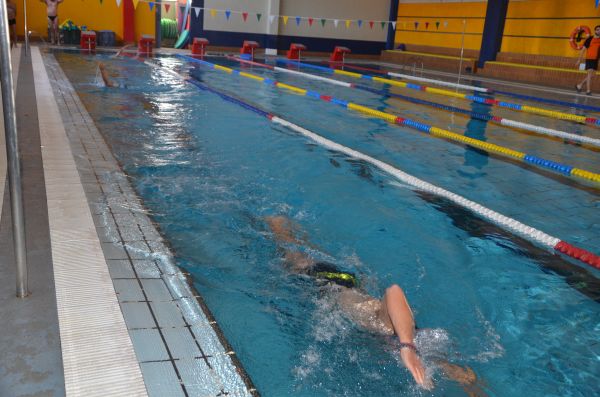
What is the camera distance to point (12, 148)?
1.96m

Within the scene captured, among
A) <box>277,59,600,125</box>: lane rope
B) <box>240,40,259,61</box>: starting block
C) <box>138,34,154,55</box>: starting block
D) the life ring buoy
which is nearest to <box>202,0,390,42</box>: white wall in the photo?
<box>240,40,259,61</box>: starting block

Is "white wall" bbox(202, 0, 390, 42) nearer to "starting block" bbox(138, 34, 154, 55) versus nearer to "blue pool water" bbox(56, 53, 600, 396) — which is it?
"starting block" bbox(138, 34, 154, 55)

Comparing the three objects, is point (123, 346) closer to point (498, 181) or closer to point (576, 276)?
point (576, 276)

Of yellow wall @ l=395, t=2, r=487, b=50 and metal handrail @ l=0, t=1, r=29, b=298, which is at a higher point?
yellow wall @ l=395, t=2, r=487, b=50

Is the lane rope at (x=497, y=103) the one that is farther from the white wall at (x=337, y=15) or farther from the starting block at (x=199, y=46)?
the white wall at (x=337, y=15)

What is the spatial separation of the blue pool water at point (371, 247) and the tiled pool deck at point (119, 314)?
289 millimetres

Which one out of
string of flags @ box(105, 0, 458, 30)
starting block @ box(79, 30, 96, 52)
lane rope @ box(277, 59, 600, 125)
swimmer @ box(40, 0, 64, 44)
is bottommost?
lane rope @ box(277, 59, 600, 125)

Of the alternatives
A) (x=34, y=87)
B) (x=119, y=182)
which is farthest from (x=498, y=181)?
(x=34, y=87)

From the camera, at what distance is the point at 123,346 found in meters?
1.95

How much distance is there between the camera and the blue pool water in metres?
2.43

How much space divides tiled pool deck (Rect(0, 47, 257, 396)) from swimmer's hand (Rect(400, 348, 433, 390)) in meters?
0.71

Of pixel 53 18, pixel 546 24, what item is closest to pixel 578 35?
pixel 546 24

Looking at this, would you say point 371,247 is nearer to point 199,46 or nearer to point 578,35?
point 578,35

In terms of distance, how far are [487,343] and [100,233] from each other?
2.17 m
